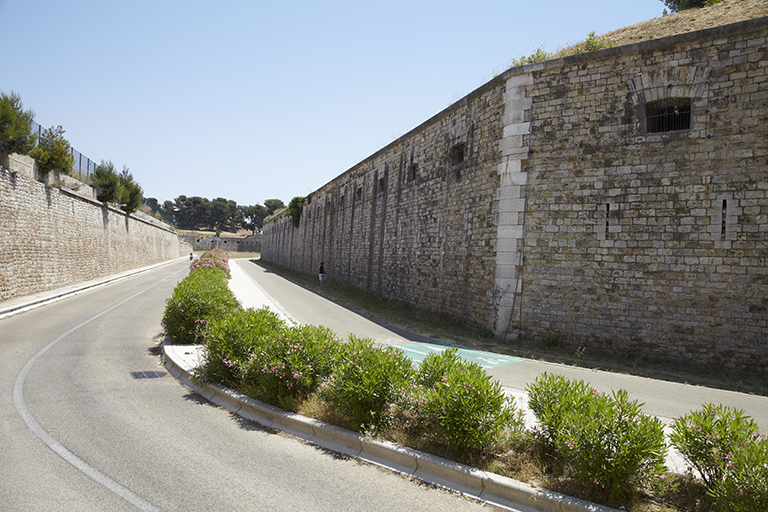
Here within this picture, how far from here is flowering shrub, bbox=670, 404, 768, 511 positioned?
307cm

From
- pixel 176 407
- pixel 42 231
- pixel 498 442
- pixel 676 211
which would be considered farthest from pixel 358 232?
pixel 498 442

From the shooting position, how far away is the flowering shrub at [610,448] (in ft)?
11.5

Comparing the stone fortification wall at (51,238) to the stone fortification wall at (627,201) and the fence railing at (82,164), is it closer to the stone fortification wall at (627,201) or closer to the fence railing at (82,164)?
the fence railing at (82,164)

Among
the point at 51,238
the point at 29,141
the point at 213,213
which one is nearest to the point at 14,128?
the point at 29,141

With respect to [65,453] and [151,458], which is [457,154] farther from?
[65,453]

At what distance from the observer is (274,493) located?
153 inches

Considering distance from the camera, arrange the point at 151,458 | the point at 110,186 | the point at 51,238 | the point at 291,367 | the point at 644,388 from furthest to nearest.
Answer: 1. the point at 110,186
2. the point at 51,238
3. the point at 644,388
4. the point at 291,367
5. the point at 151,458

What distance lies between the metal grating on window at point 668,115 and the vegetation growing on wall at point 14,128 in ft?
74.2

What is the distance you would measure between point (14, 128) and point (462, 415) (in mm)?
21832

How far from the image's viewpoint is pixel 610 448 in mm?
3613

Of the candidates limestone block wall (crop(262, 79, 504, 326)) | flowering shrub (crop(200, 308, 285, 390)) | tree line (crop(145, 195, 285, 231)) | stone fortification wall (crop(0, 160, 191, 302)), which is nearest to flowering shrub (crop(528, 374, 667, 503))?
flowering shrub (crop(200, 308, 285, 390))

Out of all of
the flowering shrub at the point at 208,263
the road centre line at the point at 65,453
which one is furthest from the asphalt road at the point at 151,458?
the flowering shrub at the point at 208,263

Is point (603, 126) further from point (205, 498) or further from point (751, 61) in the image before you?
point (205, 498)

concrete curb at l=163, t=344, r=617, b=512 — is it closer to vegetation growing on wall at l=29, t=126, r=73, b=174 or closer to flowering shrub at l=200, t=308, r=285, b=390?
flowering shrub at l=200, t=308, r=285, b=390
